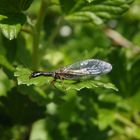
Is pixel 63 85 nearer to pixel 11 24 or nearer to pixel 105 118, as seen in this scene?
pixel 11 24

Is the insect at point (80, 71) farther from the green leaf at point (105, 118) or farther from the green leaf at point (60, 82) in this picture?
the green leaf at point (105, 118)

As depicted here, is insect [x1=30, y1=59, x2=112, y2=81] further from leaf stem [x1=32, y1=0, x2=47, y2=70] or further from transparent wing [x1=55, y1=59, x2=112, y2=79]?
leaf stem [x1=32, y1=0, x2=47, y2=70]

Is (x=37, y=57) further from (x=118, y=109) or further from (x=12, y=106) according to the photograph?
(x=118, y=109)

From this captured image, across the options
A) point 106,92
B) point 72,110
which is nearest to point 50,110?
point 72,110

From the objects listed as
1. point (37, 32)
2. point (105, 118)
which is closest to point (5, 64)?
point (37, 32)

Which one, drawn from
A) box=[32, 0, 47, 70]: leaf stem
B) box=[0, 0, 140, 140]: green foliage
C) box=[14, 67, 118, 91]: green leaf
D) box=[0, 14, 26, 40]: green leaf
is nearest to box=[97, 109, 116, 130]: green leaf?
box=[0, 0, 140, 140]: green foliage

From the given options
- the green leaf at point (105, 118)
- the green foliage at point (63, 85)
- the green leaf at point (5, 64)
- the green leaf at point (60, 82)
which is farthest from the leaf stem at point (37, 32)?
the green leaf at point (105, 118)
